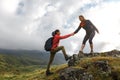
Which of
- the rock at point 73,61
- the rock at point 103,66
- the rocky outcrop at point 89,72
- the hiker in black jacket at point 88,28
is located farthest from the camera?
the hiker in black jacket at point 88,28

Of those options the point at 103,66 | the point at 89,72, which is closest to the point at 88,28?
the point at 103,66

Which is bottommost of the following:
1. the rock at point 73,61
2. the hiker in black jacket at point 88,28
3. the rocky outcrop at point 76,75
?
the rocky outcrop at point 76,75

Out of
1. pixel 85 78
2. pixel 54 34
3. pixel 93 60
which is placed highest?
pixel 54 34

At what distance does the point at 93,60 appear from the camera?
2397 cm

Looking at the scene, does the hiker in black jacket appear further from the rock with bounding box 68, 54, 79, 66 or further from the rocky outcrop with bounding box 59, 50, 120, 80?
the rocky outcrop with bounding box 59, 50, 120, 80

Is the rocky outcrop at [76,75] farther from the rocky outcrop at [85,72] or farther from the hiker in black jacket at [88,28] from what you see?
the hiker in black jacket at [88,28]

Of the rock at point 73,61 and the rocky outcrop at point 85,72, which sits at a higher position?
the rock at point 73,61

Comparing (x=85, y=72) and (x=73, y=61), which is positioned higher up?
(x=73, y=61)

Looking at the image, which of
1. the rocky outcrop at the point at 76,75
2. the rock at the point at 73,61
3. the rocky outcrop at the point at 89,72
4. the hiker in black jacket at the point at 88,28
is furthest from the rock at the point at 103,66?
the hiker in black jacket at the point at 88,28

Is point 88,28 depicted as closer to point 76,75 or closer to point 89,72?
point 89,72

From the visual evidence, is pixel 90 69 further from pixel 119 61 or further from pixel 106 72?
pixel 119 61

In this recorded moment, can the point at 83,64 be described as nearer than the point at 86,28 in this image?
Yes

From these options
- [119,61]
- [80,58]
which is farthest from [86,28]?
[119,61]

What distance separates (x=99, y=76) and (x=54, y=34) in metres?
5.49
